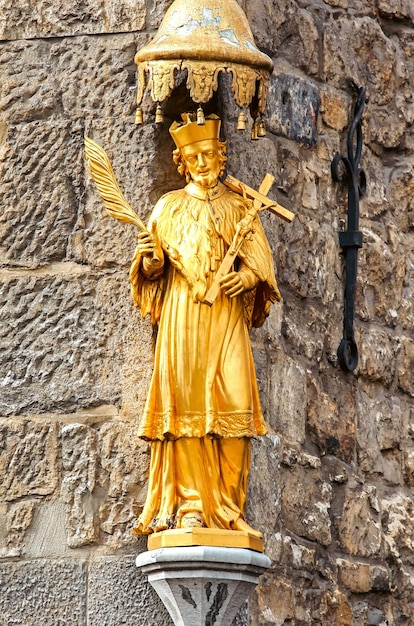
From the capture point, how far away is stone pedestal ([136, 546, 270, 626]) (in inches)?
282

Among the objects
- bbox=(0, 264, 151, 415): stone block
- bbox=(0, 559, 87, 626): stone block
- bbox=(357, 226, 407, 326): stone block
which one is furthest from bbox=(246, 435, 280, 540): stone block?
bbox=(357, 226, 407, 326): stone block

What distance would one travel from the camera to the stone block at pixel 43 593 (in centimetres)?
759

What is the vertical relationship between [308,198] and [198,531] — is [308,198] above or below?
above

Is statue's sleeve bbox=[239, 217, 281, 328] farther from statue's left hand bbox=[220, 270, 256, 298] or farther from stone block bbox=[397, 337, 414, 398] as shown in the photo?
stone block bbox=[397, 337, 414, 398]

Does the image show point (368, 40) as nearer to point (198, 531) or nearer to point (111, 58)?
point (111, 58)

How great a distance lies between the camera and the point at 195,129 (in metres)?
7.46

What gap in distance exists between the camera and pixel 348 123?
28.3 feet

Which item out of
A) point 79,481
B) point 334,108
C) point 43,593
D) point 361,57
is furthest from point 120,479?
point 361,57

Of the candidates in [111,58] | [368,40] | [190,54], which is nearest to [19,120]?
[111,58]

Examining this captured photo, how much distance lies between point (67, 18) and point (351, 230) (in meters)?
1.33

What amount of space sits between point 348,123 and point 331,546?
1.53 metres

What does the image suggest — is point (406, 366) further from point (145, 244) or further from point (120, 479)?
point (145, 244)

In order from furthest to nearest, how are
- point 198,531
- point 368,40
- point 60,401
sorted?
1. point 368,40
2. point 60,401
3. point 198,531

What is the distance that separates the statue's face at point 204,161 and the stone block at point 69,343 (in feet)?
1.57
